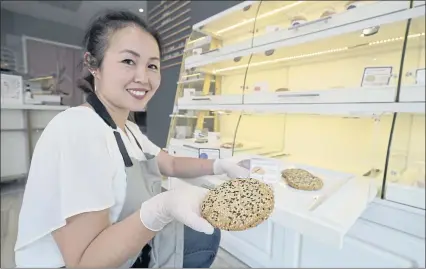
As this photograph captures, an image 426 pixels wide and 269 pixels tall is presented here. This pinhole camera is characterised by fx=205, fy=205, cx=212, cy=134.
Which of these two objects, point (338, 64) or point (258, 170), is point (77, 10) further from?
point (338, 64)

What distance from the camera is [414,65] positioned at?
73cm

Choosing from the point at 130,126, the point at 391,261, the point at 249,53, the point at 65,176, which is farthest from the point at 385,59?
the point at 65,176

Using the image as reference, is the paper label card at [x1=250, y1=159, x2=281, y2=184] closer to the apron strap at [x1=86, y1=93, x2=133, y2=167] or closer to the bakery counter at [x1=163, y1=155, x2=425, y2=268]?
the bakery counter at [x1=163, y1=155, x2=425, y2=268]

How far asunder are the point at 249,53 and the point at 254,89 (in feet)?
0.42

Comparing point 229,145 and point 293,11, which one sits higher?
point 293,11

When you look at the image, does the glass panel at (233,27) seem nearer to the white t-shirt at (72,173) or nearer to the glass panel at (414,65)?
the white t-shirt at (72,173)

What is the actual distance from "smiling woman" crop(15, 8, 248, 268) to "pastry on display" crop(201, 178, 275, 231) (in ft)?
0.09

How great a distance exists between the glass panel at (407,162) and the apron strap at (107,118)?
0.78 metres

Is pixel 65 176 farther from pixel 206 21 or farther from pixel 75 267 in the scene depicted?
pixel 206 21

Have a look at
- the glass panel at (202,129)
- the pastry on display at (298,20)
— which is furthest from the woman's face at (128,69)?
the pastry on display at (298,20)

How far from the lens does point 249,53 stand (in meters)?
0.72

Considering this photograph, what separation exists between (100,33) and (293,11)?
117 cm

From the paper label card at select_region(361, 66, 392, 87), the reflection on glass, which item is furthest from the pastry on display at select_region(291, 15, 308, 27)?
the paper label card at select_region(361, 66, 392, 87)

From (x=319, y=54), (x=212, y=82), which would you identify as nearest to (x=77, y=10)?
(x=212, y=82)
